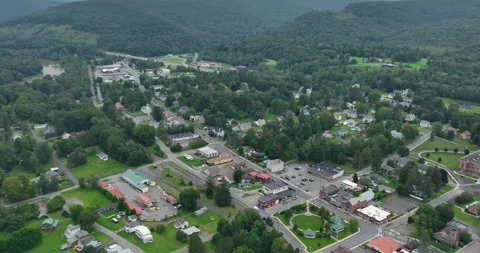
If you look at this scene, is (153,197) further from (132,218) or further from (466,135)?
(466,135)

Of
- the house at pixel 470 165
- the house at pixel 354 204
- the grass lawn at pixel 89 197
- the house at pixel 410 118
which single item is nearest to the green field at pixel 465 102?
the house at pixel 410 118

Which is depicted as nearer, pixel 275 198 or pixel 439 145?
pixel 275 198

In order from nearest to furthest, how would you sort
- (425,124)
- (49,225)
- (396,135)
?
(49,225), (396,135), (425,124)

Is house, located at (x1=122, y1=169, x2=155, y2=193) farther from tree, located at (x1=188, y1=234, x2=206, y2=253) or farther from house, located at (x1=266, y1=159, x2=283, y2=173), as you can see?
tree, located at (x1=188, y1=234, x2=206, y2=253)

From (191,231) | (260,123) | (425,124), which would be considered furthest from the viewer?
(260,123)

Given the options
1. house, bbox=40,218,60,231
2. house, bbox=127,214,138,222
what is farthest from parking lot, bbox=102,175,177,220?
house, bbox=40,218,60,231

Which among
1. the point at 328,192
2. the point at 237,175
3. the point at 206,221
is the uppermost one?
the point at 237,175

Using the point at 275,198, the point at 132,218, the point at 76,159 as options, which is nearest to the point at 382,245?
the point at 275,198
